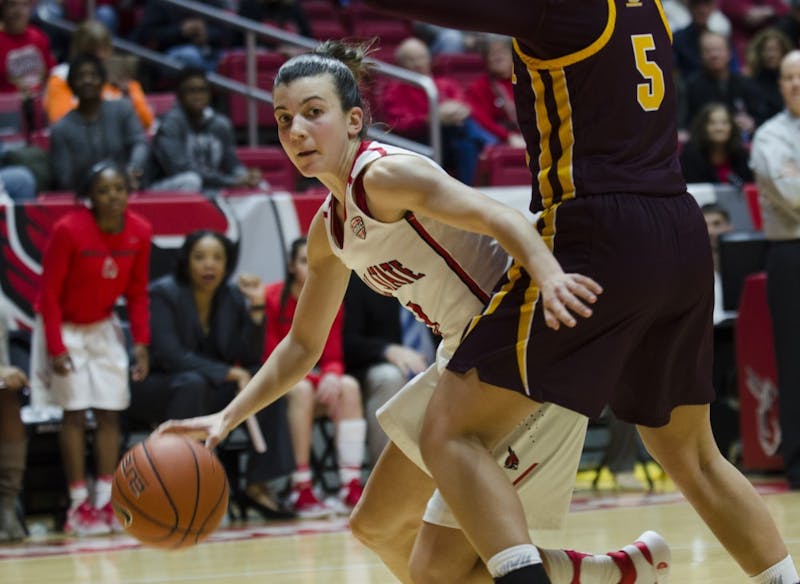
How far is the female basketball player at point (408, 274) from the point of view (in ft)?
11.7

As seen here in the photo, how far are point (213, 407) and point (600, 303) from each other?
14.6 feet

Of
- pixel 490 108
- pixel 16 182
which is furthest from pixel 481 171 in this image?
pixel 16 182

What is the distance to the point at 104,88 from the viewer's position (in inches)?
365

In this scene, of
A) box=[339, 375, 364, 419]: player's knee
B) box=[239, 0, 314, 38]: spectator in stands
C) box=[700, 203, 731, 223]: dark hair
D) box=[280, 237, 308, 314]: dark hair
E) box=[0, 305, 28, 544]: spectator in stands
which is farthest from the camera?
box=[239, 0, 314, 38]: spectator in stands

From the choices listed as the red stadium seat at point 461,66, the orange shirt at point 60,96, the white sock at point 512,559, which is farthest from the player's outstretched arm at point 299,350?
the red stadium seat at point 461,66

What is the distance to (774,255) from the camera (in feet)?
24.4

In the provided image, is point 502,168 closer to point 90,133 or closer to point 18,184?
point 90,133

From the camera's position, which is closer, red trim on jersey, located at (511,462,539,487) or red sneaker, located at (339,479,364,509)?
red trim on jersey, located at (511,462,539,487)

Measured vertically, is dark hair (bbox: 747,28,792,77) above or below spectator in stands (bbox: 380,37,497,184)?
above

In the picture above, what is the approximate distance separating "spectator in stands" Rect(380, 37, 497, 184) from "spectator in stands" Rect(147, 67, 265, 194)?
1185 millimetres

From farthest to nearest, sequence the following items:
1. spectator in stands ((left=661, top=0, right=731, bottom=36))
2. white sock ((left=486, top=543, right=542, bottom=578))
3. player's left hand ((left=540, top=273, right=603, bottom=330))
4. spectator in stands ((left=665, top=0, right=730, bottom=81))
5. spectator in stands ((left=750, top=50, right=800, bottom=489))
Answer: spectator in stands ((left=661, top=0, right=731, bottom=36)) < spectator in stands ((left=665, top=0, right=730, bottom=81)) < spectator in stands ((left=750, top=50, right=800, bottom=489)) < white sock ((left=486, top=543, right=542, bottom=578)) < player's left hand ((left=540, top=273, right=603, bottom=330))

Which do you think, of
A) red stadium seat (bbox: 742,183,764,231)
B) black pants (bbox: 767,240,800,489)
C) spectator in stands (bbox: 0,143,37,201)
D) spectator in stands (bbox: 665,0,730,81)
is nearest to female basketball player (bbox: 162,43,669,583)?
black pants (bbox: 767,240,800,489)

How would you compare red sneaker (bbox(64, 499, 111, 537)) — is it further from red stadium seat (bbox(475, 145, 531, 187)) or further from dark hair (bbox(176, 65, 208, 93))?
red stadium seat (bbox(475, 145, 531, 187))

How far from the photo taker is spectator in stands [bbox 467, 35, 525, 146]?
10.5 m
